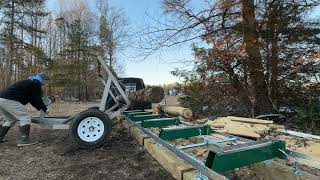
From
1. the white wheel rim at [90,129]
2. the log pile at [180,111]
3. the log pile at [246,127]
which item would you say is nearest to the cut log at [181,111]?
the log pile at [180,111]

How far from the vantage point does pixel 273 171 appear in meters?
4.23

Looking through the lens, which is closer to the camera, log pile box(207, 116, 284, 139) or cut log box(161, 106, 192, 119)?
log pile box(207, 116, 284, 139)

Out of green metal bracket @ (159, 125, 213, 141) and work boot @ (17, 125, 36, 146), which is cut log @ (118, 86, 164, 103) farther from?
work boot @ (17, 125, 36, 146)

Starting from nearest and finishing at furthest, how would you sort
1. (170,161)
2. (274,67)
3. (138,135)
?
(170,161)
(138,135)
(274,67)

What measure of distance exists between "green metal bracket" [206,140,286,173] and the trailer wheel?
366cm

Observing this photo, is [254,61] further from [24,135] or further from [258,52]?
[24,135]

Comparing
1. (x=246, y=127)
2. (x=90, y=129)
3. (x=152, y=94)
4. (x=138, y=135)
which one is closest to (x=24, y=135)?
(x=90, y=129)

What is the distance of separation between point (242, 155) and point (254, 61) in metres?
7.11

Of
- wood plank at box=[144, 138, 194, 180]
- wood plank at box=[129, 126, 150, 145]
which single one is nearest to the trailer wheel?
wood plank at box=[129, 126, 150, 145]

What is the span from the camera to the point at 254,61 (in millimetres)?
10359

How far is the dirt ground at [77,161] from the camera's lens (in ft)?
17.7

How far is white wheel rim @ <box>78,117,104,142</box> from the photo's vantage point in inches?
270

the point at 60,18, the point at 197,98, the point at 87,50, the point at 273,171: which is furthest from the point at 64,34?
the point at 273,171

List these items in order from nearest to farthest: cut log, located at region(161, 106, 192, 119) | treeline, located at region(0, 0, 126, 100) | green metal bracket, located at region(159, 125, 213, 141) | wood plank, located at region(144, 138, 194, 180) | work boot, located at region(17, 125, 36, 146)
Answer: wood plank, located at region(144, 138, 194, 180), green metal bracket, located at region(159, 125, 213, 141), work boot, located at region(17, 125, 36, 146), cut log, located at region(161, 106, 192, 119), treeline, located at region(0, 0, 126, 100)
